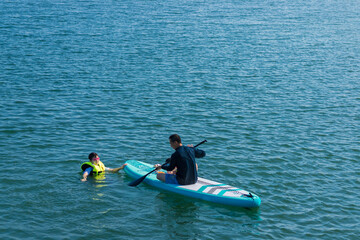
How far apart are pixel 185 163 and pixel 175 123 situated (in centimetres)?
609

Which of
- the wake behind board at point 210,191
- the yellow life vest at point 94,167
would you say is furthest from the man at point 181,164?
the yellow life vest at point 94,167

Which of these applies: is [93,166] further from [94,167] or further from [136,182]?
[136,182]

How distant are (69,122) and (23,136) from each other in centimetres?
202

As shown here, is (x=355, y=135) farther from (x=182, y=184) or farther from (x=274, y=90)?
(x=182, y=184)

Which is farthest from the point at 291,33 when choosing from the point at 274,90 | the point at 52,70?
the point at 52,70

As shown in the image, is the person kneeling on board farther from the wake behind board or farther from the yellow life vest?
the wake behind board

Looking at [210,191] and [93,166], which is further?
[93,166]

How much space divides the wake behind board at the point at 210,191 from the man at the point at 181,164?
173 mm

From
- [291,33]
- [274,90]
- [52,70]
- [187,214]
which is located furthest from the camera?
[291,33]

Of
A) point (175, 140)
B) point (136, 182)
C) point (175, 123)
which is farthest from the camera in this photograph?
point (175, 123)

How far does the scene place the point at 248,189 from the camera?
1330 centimetres

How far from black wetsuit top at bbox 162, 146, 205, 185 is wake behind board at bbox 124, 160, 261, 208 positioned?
0.74ft

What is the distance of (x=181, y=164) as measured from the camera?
12.5 meters

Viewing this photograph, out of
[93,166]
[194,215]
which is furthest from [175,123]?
[194,215]
